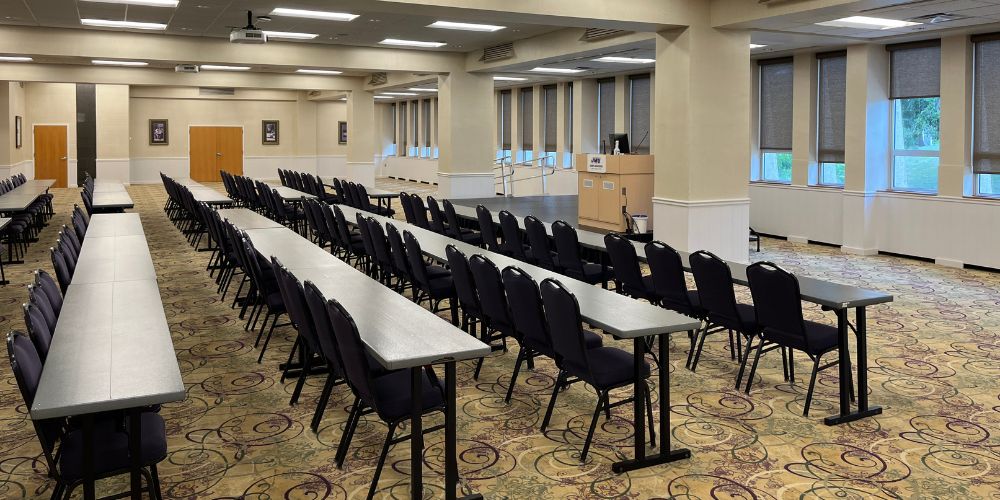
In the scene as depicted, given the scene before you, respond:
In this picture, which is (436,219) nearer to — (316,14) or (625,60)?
(316,14)

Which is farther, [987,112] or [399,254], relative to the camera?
[987,112]

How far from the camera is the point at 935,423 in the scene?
4727 millimetres

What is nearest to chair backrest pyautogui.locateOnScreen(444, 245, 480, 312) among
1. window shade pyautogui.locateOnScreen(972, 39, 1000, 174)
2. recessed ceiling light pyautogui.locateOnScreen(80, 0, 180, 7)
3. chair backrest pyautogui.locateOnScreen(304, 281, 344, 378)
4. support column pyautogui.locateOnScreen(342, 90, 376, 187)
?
chair backrest pyautogui.locateOnScreen(304, 281, 344, 378)

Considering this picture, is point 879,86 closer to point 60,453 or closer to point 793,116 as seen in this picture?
point 793,116

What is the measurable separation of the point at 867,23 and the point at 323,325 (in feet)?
27.8

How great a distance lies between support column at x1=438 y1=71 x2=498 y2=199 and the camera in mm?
16391

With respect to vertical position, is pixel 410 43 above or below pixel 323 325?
above

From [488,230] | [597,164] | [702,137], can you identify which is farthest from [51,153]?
[702,137]

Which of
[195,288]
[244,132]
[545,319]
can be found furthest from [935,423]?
[244,132]

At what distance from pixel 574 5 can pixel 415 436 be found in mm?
6486

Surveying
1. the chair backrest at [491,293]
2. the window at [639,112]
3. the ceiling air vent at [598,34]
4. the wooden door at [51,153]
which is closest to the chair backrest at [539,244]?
the chair backrest at [491,293]

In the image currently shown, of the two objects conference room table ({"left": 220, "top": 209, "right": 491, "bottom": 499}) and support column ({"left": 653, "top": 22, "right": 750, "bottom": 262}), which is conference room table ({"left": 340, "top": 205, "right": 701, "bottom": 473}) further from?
support column ({"left": 653, "top": 22, "right": 750, "bottom": 262})

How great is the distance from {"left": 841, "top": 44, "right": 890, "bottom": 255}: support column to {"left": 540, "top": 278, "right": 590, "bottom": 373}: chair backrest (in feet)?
29.3

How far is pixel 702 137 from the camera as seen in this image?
9938 millimetres
